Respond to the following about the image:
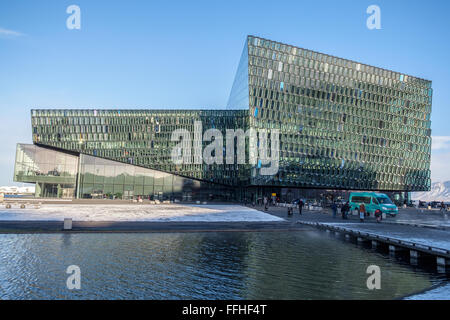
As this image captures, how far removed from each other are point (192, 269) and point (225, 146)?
216 ft

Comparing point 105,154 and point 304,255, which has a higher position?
point 105,154

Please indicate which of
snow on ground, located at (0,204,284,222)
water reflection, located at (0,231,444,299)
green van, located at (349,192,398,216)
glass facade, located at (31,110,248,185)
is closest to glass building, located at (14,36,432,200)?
glass facade, located at (31,110,248,185)

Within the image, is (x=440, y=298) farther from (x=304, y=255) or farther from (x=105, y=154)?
(x=105, y=154)

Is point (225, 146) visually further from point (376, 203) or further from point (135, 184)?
point (376, 203)

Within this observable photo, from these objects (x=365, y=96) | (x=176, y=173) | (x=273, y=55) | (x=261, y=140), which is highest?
(x=273, y=55)

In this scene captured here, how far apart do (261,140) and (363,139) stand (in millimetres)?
26484

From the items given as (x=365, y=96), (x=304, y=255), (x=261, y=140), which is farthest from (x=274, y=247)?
(x=365, y=96)

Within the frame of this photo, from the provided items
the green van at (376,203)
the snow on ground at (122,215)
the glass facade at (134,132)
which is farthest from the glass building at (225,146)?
the snow on ground at (122,215)

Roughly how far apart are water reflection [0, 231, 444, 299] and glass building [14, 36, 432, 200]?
184 ft

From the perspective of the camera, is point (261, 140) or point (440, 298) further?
point (261, 140)

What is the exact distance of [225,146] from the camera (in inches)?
3093

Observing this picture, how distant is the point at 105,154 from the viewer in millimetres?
79188

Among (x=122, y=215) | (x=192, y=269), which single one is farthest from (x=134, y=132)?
(x=192, y=269)

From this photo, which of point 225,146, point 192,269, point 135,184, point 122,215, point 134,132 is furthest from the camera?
point 135,184
